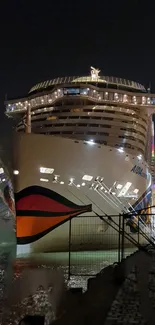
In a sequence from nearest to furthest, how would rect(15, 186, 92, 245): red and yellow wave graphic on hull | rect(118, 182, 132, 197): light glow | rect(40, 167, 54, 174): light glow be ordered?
rect(15, 186, 92, 245): red and yellow wave graphic on hull, rect(40, 167, 54, 174): light glow, rect(118, 182, 132, 197): light glow

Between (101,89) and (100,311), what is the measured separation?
2963 cm

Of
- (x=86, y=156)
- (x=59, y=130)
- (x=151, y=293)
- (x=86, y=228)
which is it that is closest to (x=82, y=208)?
(x=86, y=228)

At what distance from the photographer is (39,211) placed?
2175 cm

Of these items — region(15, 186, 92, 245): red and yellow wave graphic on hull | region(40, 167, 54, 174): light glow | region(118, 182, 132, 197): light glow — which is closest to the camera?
region(15, 186, 92, 245): red and yellow wave graphic on hull

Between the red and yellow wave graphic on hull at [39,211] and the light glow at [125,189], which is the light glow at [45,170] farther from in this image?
the light glow at [125,189]

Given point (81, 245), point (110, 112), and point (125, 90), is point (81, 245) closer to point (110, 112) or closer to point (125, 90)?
point (110, 112)

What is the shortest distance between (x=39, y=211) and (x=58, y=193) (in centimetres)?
128

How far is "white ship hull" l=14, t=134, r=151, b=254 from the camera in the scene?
2186 cm

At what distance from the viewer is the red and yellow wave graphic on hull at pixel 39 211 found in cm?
2180

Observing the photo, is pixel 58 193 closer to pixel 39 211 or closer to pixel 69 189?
pixel 69 189

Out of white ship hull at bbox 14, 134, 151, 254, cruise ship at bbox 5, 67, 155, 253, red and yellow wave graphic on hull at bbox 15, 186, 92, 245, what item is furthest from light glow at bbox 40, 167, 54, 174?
red and yellow wave graphic on hull at bbox 15, 186, 92, 245

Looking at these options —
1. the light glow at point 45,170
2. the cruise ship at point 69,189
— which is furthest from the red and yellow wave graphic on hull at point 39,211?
the light glow at point 45,170

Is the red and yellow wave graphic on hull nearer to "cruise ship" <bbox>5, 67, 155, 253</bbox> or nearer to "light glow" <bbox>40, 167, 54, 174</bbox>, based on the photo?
"cruise ship" <bbox>5, 67, 155, 253</bbox>

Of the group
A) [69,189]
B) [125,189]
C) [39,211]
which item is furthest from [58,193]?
[125,189]
